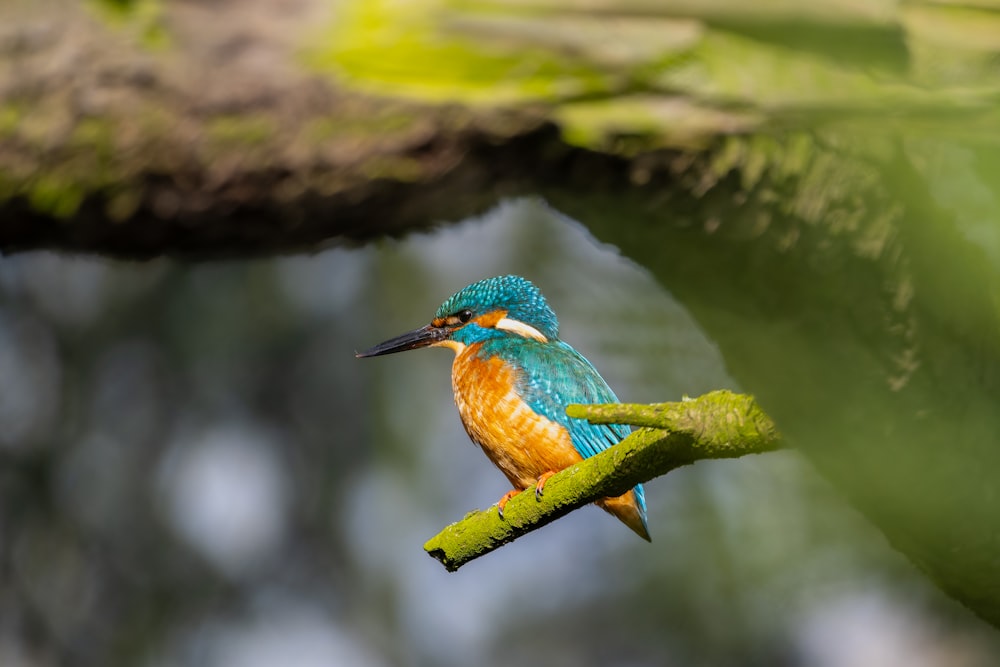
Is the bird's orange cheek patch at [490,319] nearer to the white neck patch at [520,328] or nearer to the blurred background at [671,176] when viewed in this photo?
the white neck patch at [520,328]

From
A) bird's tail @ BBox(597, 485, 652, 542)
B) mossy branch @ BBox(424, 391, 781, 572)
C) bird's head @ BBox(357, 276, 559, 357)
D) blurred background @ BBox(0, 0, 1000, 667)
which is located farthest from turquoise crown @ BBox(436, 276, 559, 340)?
blurred background @ BBox(0, 0, 1000, 667)

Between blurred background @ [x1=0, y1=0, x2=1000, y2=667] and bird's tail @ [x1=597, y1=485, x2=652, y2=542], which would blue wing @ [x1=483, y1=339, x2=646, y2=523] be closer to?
bird's tail @ [x1=597, y1=485, x2=652, y2=542]

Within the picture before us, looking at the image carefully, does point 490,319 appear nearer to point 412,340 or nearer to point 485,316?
point 485,316

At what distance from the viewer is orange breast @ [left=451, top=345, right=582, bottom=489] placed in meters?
3.47

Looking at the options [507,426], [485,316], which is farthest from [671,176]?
[485,316]

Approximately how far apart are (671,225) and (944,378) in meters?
0.41

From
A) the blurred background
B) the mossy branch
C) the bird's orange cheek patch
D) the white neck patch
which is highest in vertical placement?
the blurred background

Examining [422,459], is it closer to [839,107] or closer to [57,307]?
[57,307]

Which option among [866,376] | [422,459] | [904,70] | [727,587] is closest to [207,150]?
[904,70]

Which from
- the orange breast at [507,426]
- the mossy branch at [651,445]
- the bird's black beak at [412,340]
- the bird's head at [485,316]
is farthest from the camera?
the bird's head at [485,316]

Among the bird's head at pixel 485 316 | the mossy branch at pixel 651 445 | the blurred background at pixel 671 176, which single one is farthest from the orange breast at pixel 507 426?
the blurred background at pixel 671 176

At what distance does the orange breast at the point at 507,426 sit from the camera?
347 cm

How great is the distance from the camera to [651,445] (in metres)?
1.85

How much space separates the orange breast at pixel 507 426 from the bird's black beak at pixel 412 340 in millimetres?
163
